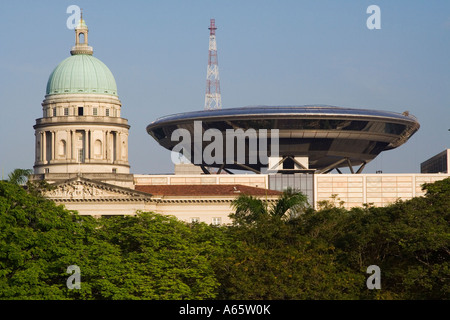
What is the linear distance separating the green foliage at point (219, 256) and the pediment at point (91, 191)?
174ft

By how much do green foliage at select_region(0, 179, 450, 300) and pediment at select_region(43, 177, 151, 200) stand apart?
53.0m

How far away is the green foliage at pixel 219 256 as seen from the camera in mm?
100500

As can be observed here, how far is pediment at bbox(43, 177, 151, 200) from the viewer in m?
172

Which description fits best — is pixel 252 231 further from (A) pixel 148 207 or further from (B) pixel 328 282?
(A) pixel 148 207

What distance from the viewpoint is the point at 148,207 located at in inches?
6796

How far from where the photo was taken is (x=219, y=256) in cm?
11175

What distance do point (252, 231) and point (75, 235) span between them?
57.0 ft

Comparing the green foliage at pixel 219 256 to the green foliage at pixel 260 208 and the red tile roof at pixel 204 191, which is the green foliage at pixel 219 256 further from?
the red tile roof at pixel 204 191
